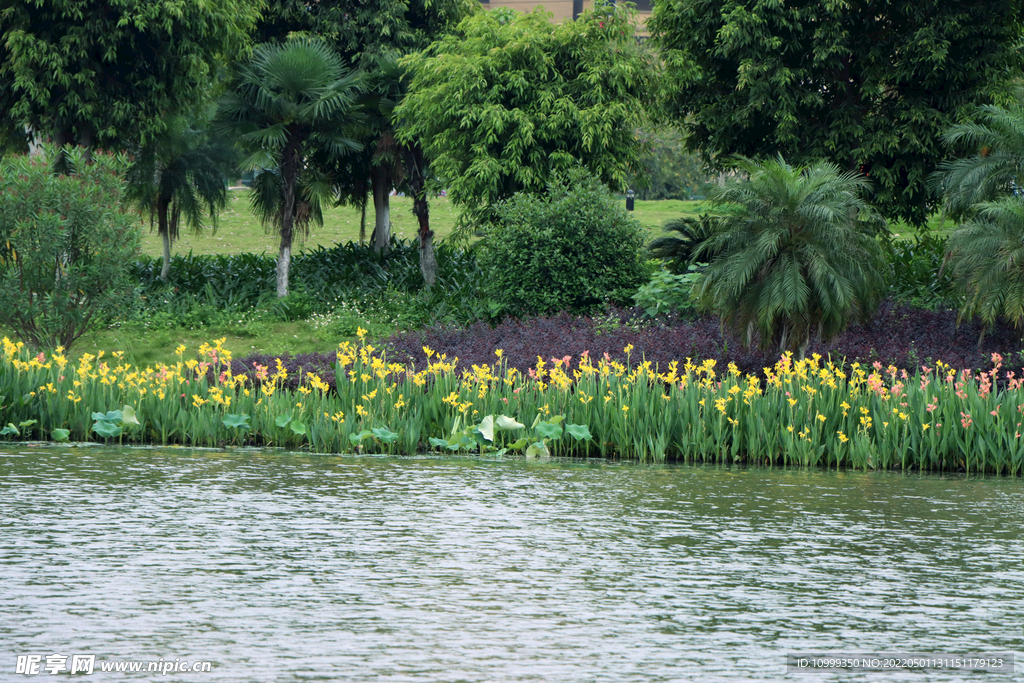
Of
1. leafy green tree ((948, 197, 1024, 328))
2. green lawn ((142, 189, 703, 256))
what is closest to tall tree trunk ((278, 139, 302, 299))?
green lawn ((142, 189, 703, 256))

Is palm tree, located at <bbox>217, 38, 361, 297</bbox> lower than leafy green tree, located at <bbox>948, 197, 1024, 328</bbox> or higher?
higher

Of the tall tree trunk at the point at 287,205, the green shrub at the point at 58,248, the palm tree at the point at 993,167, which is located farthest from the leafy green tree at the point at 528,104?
the palm tree at the point at 993,167

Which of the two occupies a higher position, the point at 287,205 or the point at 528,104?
the point at 528,104

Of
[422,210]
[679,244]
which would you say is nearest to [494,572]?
[679,244]

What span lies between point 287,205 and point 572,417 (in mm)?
15245

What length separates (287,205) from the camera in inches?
973

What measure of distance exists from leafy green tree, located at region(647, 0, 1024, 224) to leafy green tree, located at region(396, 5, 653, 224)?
1.18 meters

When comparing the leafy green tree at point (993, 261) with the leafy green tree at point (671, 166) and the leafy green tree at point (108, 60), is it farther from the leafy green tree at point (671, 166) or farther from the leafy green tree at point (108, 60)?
the leafy green tree at point (671, 166)

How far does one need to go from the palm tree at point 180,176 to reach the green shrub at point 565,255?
921 centimetres

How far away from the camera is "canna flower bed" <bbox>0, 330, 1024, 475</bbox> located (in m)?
10.2

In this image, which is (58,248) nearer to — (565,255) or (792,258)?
(565,255)

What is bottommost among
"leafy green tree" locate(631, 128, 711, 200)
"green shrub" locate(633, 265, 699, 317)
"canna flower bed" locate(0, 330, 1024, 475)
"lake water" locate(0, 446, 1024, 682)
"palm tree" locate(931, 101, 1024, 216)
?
"lake water" locate(0, 446, 1024, 682)

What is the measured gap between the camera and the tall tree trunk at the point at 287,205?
24.4m

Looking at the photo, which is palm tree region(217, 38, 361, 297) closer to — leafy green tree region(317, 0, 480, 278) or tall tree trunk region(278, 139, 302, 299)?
tall tree trunk region(278, 139, 302, 299)
